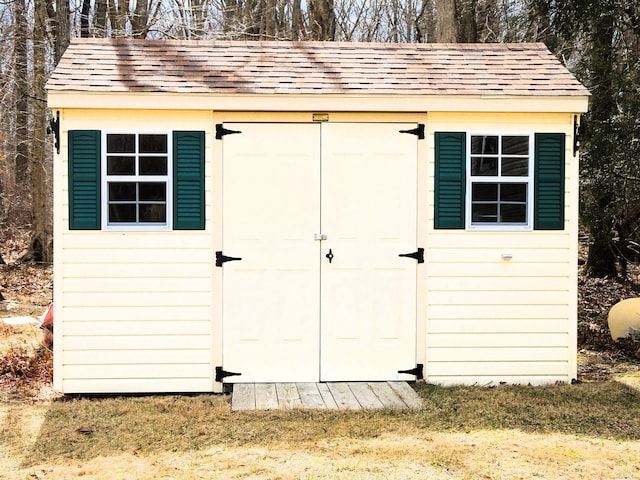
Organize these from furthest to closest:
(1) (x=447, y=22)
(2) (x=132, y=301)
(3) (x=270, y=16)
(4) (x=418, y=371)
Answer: (3) (x=270, y=16), (1) (x=447, y=22), (4) (x=418, y=371), (2) (x=132, y=301)

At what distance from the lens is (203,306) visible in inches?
246

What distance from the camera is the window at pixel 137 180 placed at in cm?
615

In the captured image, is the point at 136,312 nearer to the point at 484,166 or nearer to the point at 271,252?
the point at 271,252

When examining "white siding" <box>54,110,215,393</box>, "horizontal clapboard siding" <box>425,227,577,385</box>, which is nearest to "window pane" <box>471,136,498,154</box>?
"horizontal clapboard siding" <box>425,227,577,385</box>

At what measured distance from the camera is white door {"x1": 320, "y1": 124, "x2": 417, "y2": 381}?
638cm

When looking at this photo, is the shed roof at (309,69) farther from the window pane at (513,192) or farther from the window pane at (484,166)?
the window pane at (513,192)

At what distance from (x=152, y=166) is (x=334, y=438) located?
108 inches

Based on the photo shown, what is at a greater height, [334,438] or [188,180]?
[188,180]

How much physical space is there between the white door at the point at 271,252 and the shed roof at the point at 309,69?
488 mm

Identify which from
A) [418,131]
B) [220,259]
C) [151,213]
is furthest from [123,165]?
[418,131]

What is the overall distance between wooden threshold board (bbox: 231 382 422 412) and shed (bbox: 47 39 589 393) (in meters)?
0.13

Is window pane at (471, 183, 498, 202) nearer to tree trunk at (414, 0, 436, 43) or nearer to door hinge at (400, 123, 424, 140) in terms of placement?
door hinge at (400, 123, 424, 140)

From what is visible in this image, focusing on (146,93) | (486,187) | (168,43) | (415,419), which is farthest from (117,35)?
(415,419)

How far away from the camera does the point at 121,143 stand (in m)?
6.17
